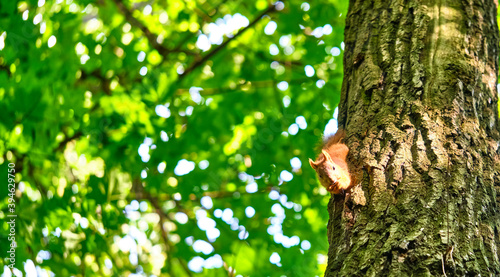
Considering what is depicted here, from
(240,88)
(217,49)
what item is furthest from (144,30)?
(240,88)

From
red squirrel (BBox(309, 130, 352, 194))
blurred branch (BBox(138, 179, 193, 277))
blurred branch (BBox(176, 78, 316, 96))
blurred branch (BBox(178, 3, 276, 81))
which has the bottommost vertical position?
blurred branch (BBox(138, 179, 193, 277))

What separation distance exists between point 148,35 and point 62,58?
3.09 ft

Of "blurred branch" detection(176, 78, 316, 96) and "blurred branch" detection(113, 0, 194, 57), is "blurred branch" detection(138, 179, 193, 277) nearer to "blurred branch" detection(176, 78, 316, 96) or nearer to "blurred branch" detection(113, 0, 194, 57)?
"blurred branch" detection(176, 78, 316, 96)

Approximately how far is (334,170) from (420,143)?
0.30 m

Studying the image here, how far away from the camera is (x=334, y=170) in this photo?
1.52 meters

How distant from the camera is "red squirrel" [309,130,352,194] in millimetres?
1512

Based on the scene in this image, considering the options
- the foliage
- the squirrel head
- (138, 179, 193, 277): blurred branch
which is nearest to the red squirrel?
the squirrel head

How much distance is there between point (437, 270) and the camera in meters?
1.20

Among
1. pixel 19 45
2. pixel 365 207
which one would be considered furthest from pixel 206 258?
pixel 365 207

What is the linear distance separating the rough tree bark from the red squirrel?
4 cm

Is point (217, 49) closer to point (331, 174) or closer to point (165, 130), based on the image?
point (165, 130)

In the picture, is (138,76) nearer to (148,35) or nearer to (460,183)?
(148,35)

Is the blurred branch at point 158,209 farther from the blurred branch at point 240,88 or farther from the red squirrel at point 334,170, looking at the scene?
the red squirrel at point 334,170

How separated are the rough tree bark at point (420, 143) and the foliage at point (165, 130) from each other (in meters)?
1.78
